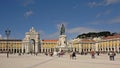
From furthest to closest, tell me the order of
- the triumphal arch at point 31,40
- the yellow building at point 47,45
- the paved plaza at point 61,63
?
the yellow building at point 47,45 < the triumphal arch at point 31,40 < the paved plaza at point 61,63

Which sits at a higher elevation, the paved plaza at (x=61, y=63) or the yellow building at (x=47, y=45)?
the paved plaza at (x=61, y=63)

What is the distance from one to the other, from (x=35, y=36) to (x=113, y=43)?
56252 mm

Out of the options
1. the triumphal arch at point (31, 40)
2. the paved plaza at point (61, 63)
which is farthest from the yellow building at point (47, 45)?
the paved plaza at point (61, 63)

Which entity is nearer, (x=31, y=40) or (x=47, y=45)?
(x=31, y=40)

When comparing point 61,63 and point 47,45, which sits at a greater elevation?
point 61,63

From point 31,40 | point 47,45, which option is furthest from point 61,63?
point 47,45

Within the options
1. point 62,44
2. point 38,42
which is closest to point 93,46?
point 38,42

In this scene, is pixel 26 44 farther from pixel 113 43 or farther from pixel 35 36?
pixel 113 43

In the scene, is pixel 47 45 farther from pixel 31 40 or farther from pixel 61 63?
pixel 61 63

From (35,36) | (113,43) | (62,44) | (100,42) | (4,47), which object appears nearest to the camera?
(62,44)

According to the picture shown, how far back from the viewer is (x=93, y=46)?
173m

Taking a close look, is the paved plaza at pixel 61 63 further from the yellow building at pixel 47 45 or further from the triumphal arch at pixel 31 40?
the yellow building at pixel 47 45

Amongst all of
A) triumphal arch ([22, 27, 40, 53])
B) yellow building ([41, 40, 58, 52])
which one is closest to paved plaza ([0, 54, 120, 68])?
triumphal arch ([22, 27, 40, 53])

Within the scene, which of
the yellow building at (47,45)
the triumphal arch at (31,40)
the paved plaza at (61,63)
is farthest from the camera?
the yellow building at (47,45)
